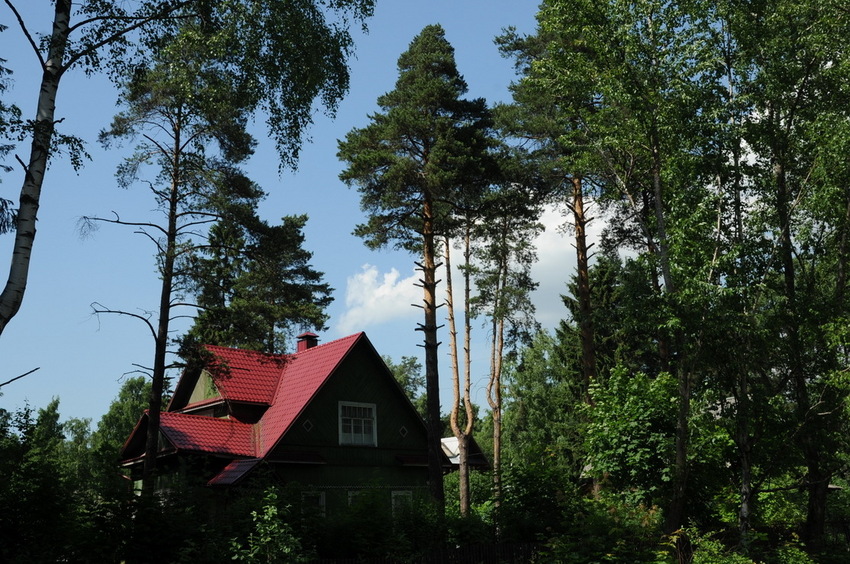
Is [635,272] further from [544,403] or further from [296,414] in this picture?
[544,403]

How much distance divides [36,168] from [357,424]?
713 inches

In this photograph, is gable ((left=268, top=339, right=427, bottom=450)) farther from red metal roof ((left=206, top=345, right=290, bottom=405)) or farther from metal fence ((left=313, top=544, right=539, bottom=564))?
metal fence ((left=313, top=544, right=539, bottom=564))

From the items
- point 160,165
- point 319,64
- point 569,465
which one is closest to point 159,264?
point 160,165

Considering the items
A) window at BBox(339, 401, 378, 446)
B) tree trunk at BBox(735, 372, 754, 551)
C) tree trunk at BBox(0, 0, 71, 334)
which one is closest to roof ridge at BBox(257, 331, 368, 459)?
window at BBox(339, 401, 378, 446)

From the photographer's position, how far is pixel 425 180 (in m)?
25.6

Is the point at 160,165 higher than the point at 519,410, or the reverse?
the point at 160,165

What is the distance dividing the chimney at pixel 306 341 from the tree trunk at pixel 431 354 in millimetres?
7415

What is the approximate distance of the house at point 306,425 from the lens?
25.5 meters

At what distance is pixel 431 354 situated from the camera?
80.8 feet

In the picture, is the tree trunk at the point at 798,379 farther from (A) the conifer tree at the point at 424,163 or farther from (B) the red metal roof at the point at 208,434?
(B) the red metal roof at the point at 208,434

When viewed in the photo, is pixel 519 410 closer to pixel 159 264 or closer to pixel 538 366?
pixel 538 366

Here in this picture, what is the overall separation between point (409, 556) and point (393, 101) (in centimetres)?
1749

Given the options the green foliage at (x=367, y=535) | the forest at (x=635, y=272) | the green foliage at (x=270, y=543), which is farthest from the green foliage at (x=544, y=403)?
the green foliage at (x=270, y=543)

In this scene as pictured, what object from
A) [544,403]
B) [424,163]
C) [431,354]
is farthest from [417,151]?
[544,403]
